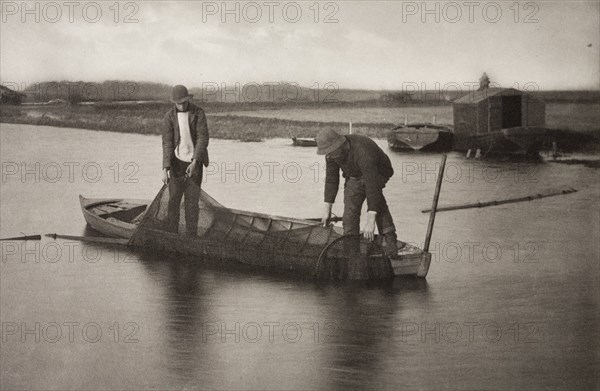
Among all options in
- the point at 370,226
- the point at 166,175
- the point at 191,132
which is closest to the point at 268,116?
the point at 191,132

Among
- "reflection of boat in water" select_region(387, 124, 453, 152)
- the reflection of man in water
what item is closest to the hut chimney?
"reflection of boat in water" select_region(387, 124, 453, 152)

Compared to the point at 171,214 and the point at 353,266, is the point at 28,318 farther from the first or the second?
the point at 353,266

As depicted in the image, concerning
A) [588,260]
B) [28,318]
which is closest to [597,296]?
[588,260]

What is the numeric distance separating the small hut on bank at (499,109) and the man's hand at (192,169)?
1365 mm

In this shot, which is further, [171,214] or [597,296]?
[171,214]

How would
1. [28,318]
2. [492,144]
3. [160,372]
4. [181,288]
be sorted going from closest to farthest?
[160,372], [28,318], [181,288], [492,144]

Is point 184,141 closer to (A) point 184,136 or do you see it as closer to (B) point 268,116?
(A) point 184,136

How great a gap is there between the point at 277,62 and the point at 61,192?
1.34 meters

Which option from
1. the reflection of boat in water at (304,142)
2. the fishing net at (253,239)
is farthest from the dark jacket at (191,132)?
the reflection of boat in water at (304,142)

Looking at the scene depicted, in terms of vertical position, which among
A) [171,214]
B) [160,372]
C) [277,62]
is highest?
[277,62]

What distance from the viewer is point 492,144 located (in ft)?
15.3

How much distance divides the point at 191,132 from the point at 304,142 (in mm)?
580

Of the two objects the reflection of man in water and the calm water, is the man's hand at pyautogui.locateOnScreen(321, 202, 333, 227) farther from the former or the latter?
the reflection of man in water

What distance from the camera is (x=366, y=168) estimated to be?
13.3 feet
